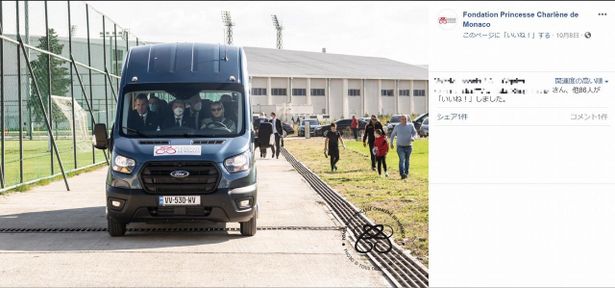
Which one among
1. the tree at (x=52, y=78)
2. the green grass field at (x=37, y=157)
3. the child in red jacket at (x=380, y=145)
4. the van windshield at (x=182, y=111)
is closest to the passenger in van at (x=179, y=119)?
the van windshield at (x=182, y=111)

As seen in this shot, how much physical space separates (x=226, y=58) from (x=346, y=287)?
5050 millimetres

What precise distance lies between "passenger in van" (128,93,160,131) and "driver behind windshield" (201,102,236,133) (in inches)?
25.0

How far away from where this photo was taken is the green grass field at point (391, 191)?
471 inches

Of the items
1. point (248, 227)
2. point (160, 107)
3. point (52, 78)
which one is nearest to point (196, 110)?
point (160, 107)

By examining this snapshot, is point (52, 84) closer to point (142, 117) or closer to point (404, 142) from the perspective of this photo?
point (404, 142)

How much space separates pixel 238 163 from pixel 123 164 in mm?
1421

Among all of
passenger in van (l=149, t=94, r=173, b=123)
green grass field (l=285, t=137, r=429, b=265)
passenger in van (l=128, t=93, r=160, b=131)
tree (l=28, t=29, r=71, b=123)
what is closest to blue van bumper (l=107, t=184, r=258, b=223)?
passenger in van (l=128, t=93, r=160, b=131)

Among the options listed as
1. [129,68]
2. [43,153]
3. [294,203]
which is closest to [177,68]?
[129,68]

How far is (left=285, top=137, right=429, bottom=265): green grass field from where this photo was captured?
1197 centimetres

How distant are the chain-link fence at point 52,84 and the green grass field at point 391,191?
21.3 ft

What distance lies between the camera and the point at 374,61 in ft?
371

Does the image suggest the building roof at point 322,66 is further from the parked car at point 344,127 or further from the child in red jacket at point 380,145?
the child in red jacket at point 380,145

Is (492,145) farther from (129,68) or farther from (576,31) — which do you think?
(129,68)

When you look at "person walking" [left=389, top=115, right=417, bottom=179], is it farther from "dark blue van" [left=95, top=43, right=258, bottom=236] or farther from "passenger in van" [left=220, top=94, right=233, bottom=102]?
"passenger in van" [left=220, top=94, right=233, bottom=102]
